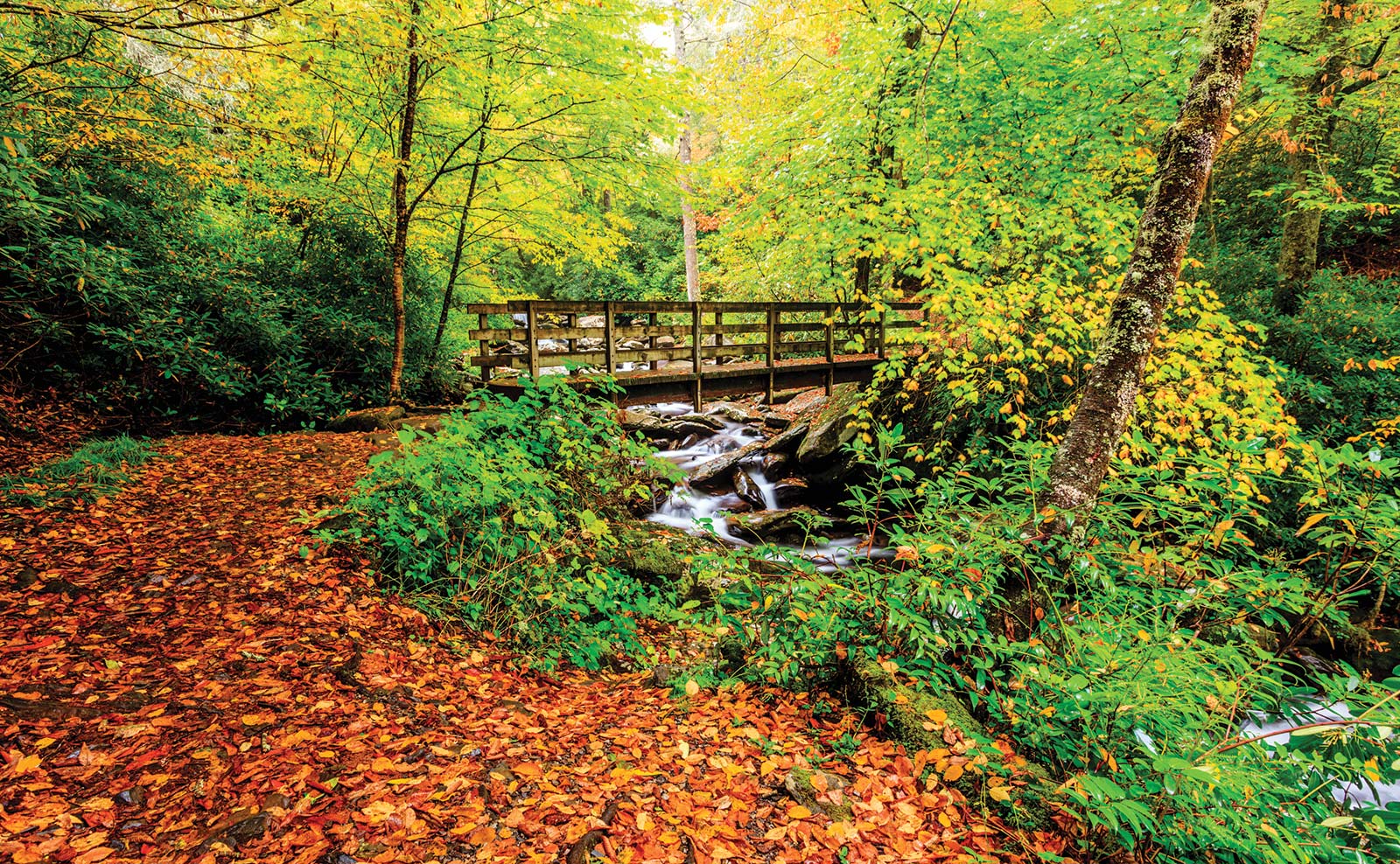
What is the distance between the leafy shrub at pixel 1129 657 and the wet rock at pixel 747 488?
6.20m

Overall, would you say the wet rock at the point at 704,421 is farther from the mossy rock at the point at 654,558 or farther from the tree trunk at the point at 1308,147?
the tree trunk at the point at 1308,147

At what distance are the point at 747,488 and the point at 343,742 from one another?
8379 mm

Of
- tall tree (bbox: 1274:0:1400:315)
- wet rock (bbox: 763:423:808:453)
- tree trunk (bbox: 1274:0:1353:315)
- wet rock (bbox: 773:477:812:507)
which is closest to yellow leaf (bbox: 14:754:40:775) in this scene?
wet rock (bbox: 773:477:812:507)

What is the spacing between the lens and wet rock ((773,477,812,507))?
10.5 meters

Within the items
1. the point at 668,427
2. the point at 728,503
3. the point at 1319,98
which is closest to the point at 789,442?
the point at 728,503

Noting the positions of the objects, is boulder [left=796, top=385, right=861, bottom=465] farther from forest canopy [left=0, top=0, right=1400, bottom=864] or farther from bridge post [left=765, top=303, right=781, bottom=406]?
bridge post [left=765, top=303, right=781, bottom=406]

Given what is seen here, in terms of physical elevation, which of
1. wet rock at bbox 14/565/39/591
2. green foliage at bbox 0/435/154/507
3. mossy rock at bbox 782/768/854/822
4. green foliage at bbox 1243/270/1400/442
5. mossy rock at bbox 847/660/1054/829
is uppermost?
green foliage at bbox 1243/270/1400/442

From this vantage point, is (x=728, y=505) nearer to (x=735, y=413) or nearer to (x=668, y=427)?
(x=668, y=427)

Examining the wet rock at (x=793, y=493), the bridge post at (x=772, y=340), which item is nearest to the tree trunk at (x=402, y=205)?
the bridge post at (x=772, y=340)

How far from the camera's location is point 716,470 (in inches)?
436

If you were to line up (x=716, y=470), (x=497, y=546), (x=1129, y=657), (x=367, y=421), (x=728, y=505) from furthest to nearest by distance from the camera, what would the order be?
1. (x=716, y=470)
2. (x=728, y=505)
3. (x=367, y=421)
4. (x=497, y=546)
5. (x=1129, y=657)

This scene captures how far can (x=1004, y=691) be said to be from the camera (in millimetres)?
3451

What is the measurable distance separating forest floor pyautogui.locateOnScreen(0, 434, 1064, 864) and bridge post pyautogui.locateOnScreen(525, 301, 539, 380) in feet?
14.6

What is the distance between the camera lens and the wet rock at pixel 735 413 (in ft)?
47.9
